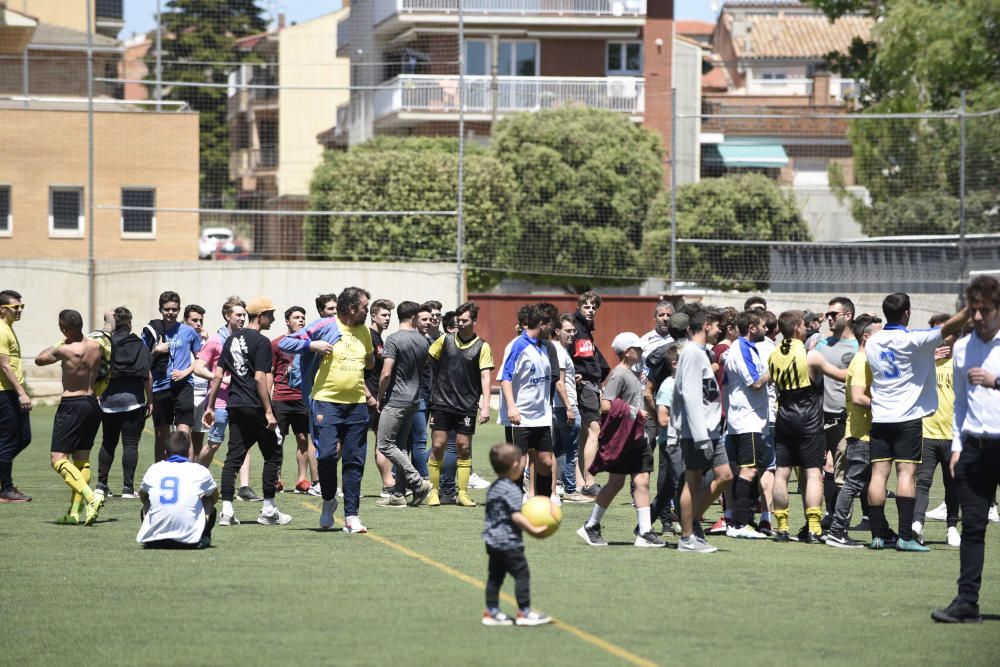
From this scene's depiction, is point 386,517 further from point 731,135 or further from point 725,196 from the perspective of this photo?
point 731,135

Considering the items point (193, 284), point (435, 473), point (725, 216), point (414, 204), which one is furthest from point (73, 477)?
point (725, 216)

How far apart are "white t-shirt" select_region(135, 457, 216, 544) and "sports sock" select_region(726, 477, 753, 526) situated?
440 centimetres

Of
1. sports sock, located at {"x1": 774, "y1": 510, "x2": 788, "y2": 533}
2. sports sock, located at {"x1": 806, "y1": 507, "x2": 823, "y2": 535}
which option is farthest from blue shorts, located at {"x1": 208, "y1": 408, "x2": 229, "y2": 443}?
sports sock, located at {"x1": 806, "y1": 507, "x2": 823, "y2": 535}

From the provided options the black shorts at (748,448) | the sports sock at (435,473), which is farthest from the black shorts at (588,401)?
the black shorts at (748,448)

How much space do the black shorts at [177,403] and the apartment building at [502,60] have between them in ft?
85.2

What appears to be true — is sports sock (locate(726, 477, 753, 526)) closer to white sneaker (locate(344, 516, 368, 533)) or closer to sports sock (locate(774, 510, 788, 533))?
sports sock (locate(774, 510, 788, 533))

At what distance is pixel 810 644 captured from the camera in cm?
806

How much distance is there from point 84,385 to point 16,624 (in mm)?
4941

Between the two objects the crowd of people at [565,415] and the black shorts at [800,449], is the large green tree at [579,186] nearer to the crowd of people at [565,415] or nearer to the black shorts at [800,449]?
the crowd of people at [565,415]

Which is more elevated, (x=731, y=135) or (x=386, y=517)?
(x=731, y=135)

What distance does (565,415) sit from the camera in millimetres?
15117

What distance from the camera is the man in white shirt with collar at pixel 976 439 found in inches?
346

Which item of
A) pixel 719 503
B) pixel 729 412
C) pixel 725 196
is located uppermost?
pixel 725 196

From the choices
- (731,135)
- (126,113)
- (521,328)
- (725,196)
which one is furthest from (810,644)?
(731,135)
